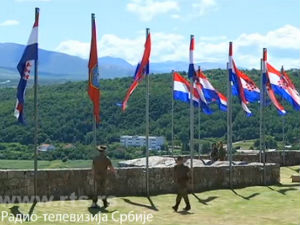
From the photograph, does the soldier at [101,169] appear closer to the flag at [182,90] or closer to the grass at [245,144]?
the flag at [182,90]

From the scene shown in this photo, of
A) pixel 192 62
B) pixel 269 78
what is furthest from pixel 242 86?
pixel 192 62

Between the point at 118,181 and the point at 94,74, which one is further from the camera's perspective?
the point at 118,181

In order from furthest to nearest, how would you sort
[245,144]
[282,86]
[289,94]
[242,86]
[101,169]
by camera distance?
[245,144] < [289,94] < [282,86] < [242,86] < [101,169]

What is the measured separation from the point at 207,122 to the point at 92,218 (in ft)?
247

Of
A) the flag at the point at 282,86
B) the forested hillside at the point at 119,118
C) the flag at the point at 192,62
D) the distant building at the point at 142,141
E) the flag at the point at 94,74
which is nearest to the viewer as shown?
the flag at the point at 94,74

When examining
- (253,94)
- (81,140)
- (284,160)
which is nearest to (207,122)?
(81,140)

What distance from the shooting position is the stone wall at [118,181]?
56.6ft

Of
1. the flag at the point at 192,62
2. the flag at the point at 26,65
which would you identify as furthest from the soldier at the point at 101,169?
the flag at the point at 192,62

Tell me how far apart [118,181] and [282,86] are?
9276mm

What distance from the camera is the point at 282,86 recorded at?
83.3 feet

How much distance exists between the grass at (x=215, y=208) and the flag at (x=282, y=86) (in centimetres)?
507

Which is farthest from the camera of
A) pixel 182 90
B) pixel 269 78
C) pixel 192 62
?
pixel 182 90

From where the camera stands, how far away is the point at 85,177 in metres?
18.3

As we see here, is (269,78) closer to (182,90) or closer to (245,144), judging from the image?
(182,90)
